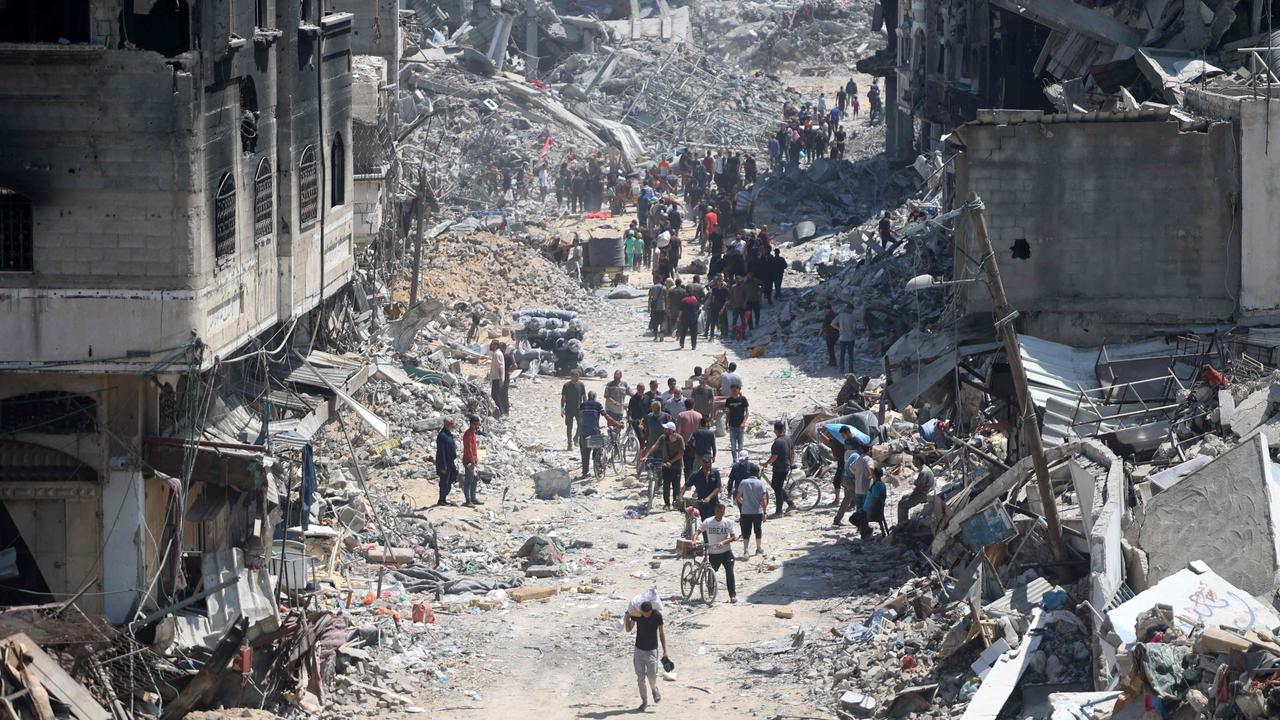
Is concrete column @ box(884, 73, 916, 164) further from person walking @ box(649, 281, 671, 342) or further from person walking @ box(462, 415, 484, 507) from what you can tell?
person walking @ box(462, 415, 484, 507)

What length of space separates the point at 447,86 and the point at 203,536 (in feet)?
128

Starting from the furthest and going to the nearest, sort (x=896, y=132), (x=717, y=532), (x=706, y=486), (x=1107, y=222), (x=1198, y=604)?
(x=896, y=132)
(x=706, y=486)
(x=1107, y=222)
(x=717, y=532)
(x=1198, y=604)

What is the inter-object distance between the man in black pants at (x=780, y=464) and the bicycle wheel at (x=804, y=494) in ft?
0.41

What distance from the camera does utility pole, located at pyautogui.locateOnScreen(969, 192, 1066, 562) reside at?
1670cm

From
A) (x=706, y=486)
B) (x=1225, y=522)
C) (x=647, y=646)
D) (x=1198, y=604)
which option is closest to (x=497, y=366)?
(x=706, y=486)

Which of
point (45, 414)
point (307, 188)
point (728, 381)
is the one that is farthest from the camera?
point (728, 381)

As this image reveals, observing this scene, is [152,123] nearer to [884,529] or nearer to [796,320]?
[884,529]

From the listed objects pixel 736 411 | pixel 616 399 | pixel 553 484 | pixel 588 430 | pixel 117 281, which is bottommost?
pixel 553 484

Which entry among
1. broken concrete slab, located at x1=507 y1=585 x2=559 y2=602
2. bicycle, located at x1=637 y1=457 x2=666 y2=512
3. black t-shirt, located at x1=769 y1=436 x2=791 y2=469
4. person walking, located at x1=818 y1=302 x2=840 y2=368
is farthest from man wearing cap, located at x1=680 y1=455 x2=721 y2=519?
person walking, located at x1=818 y1=302 x2=840 y2=368

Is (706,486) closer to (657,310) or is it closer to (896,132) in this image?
(657,310)

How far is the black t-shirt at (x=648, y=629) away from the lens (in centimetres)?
1688

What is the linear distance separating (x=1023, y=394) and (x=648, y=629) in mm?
3944

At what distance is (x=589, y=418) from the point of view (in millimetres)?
26609

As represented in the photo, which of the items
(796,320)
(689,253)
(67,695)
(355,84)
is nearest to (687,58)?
(689,253)
